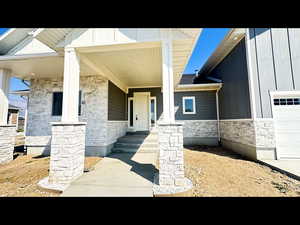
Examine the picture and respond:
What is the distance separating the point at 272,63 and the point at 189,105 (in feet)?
15.0

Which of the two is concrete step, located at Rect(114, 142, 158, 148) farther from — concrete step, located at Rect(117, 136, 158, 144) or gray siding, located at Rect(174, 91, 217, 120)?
gray siding, located at Rect(174, 91, 217, 120)

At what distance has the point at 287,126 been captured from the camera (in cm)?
557

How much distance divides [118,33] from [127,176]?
386cm

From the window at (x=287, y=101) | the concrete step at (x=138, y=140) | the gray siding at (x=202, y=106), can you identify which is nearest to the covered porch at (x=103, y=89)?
the concrete step at (x=138, y=140)

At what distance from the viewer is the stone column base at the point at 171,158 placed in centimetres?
325

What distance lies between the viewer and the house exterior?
11.7 ft

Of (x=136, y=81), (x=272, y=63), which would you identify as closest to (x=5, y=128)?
(x=136, y=81)

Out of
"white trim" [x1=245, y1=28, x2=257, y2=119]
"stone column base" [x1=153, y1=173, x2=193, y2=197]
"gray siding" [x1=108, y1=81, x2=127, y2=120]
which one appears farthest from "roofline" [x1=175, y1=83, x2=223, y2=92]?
"stone column base" [x1=153, y1=173, x2=193, y2=197]

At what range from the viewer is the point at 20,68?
599 centimetres

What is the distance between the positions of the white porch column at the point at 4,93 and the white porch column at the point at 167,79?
6823 millimetres

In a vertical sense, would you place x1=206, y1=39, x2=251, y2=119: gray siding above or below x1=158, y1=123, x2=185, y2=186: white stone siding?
above

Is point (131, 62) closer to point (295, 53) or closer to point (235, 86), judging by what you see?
point (235, 86)
